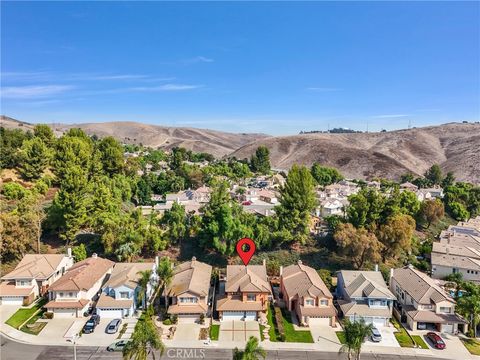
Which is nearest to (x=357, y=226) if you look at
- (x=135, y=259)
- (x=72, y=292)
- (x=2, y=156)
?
(x=135, y=259)

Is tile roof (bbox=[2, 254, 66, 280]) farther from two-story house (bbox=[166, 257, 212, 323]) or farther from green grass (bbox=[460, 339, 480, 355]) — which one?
green grass (bbox=[460, 339, 480, 355])

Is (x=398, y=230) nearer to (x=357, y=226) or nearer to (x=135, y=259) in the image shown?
(x=357, y=226)

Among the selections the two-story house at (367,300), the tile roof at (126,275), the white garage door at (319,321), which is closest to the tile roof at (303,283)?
the white garage door at (319,321)

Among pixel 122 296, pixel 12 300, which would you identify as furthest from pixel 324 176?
pixel 12 300

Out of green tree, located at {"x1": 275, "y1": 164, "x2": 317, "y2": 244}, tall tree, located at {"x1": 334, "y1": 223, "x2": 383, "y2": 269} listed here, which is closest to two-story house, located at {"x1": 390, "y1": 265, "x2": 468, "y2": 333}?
tall tree, located at {"x1": 334, "y1": 223, "x2": 383, "y2": 269}

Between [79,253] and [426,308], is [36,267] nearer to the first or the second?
[79,253]
